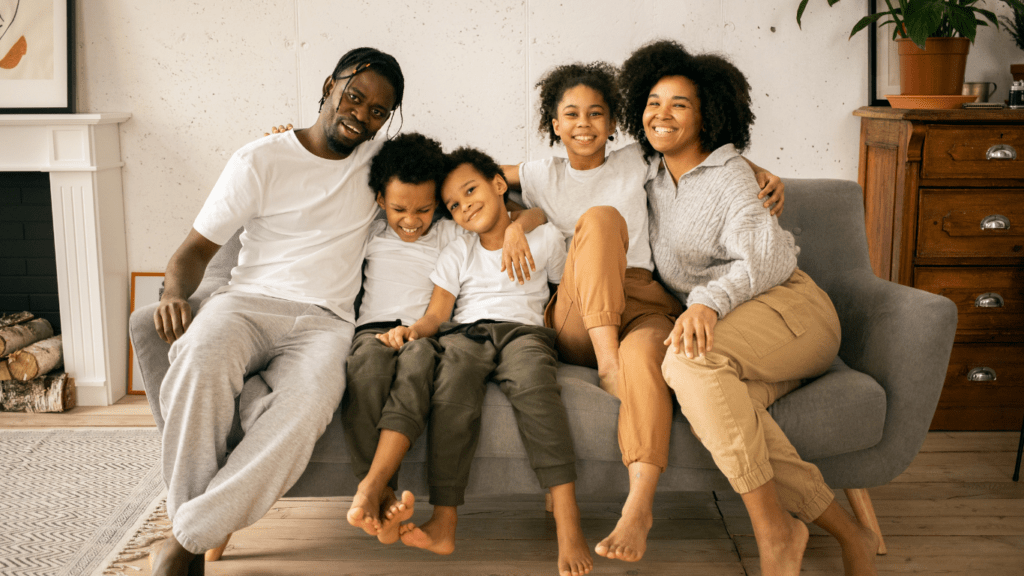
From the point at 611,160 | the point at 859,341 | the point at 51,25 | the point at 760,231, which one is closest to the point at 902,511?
the point at 859,341

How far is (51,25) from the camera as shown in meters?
2.70

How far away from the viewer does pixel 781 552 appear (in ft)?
4.65

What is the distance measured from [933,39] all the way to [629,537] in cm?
202

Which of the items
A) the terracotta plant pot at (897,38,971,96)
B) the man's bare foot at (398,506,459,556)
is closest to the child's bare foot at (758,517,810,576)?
the man's bare foot at (398,506,459,556)

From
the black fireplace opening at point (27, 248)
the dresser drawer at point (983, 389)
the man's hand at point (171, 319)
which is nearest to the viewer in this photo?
the man's hand at point (171, 319)

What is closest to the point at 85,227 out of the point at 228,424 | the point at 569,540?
the point at 228,424

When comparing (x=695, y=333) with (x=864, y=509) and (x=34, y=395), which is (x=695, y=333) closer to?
(x=864, y=509)

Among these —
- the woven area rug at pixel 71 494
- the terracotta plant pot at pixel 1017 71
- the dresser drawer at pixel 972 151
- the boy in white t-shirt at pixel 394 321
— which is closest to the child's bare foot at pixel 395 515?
the boy in white t-shirt at pixel 394 321

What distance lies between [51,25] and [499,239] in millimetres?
1979

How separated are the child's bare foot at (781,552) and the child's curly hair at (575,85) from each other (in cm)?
114

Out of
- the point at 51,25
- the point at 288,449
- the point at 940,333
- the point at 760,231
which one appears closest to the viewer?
the point at 288,449

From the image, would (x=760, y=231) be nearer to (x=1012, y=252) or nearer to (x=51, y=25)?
(x=1012, y=252)

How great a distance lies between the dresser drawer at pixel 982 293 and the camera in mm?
2395

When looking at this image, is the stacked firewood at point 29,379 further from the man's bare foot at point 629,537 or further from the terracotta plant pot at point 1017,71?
the terracotta plant pot at point 1017,71
